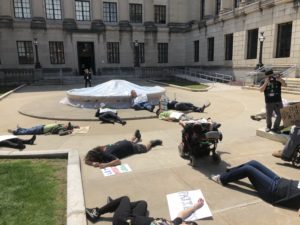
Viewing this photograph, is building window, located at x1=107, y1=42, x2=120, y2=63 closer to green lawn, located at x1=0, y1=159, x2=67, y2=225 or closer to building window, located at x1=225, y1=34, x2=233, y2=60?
building window, located at x1=225, y1=34, x2=233, y2=60

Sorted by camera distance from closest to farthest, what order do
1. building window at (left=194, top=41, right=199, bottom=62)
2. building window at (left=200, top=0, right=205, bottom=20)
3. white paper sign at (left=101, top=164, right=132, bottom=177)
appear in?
1. white paper sign at (left=101, top=164, right=132, bottom=177)
2. building window at (left=194, top=41, right=199, bottom=62)
3. building window at (left=200, top=0, right=205, bottom=20)

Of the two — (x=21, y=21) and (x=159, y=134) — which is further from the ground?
(x=21, y=21)

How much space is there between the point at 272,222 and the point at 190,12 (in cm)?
4374

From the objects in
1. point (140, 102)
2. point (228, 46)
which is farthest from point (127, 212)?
point (228, 46)

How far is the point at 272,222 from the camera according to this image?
4.05 m

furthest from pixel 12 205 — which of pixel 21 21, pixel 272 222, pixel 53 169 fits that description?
pixel 21 21

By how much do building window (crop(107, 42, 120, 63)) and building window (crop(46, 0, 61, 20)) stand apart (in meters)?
7.90

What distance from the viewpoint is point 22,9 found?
37344 mm

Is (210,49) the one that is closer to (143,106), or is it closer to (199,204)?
(143,106)

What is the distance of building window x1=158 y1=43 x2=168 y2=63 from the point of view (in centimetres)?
4444

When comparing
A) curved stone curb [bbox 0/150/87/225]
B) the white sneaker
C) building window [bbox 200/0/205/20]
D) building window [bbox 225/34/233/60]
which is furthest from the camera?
building window [bbox 200/0/205/20]

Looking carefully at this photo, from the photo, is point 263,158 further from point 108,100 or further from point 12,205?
point 108,100

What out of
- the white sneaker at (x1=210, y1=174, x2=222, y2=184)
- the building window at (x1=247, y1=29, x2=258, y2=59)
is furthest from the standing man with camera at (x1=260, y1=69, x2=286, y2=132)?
the building window at (x1=247, y1=29, x2=258, y2=59)

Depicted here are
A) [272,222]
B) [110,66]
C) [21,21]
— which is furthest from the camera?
[110,66]
